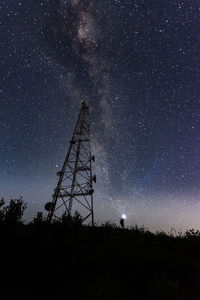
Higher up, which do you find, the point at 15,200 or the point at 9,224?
the point at 15,200

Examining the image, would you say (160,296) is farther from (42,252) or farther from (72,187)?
(72,187)

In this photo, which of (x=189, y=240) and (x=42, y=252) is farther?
(x=189, y=240)

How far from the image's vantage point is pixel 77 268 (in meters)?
6.48

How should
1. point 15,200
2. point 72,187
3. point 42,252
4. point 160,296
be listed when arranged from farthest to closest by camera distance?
1. point 72,187
2. point 15,200
3. point 42,252
4. point 160,296

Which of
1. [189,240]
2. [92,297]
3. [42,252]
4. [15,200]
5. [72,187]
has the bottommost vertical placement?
[92,297]

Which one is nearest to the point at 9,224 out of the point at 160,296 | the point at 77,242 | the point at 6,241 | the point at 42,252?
the point at 6,241

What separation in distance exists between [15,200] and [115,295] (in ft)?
22.8

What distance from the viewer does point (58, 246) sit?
7324mm

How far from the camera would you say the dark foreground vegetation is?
5.40 meters

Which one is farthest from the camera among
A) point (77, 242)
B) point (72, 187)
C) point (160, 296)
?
point (72, 187)

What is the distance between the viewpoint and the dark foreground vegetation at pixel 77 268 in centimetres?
540

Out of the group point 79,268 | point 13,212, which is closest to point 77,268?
point 79,268

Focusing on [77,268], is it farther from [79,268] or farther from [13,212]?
[13,212]

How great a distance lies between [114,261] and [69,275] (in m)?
1.81
